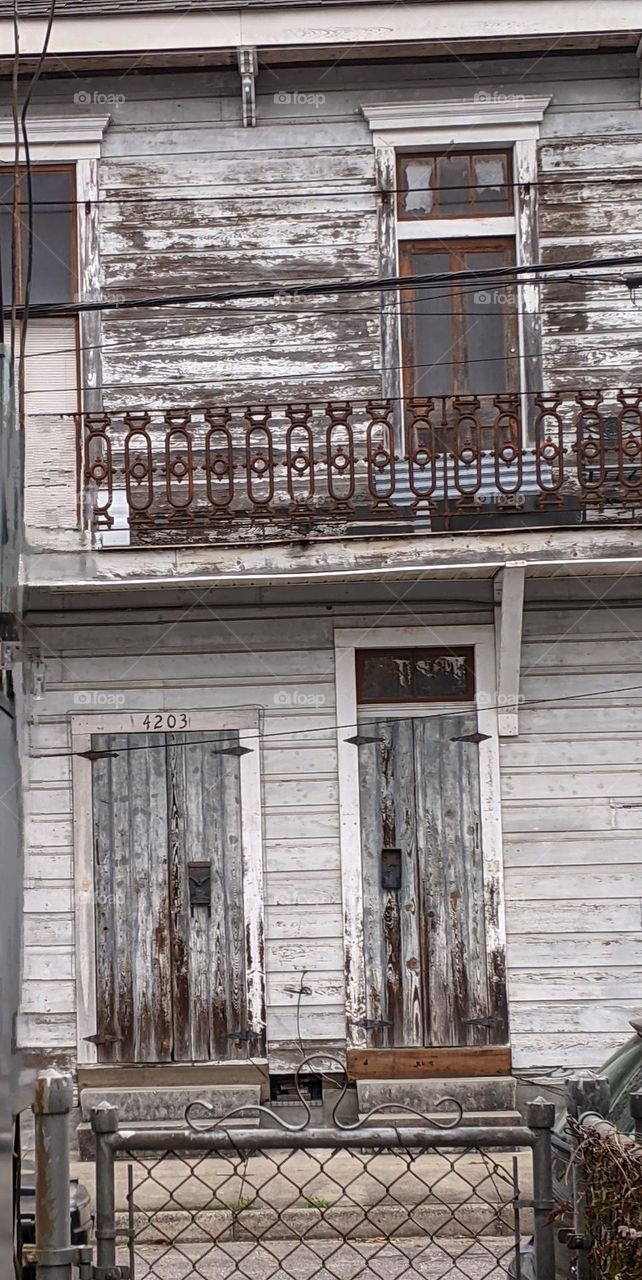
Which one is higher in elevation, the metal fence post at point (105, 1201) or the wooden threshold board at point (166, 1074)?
the metal fence post at point (105, 1201)

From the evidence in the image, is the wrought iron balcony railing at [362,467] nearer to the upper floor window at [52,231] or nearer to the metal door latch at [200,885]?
the upper floor window at [52,231]

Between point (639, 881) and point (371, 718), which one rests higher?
point (371, 718)

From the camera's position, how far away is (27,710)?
9984 mm

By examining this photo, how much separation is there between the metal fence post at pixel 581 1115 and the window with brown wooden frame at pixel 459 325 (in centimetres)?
731

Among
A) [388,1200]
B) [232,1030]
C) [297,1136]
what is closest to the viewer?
[297,1136]

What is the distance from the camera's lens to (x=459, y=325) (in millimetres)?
10242

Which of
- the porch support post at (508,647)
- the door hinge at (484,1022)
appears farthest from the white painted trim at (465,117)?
the door hinge at (484,1022)

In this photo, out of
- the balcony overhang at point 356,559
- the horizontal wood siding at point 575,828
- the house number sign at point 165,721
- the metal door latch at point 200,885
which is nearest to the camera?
the balcony overhang at point 356,559

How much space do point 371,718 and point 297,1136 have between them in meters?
6.76

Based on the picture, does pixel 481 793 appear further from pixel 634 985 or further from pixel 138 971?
pixel 138 971

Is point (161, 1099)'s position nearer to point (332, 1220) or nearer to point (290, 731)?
point (332, 1220)

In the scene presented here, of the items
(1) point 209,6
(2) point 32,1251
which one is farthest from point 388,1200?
(1) point 209,6

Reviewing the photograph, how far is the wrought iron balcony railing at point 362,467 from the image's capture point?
30.9 ft

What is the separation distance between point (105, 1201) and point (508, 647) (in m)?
6.92
